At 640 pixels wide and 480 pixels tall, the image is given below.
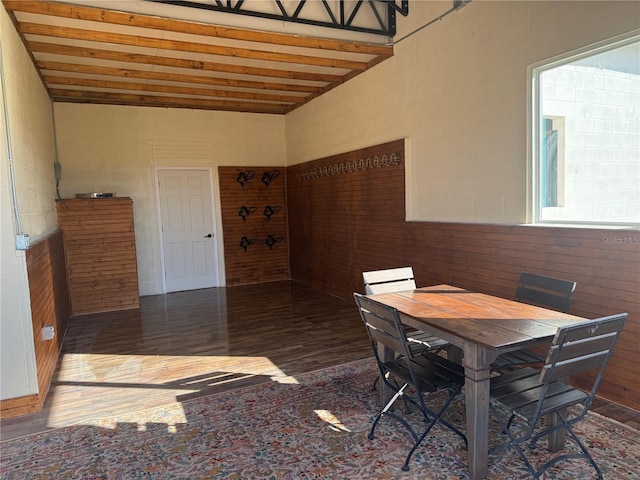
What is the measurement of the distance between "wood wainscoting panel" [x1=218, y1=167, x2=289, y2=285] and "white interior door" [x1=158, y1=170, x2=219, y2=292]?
0.28 metres

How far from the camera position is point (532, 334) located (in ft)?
6.97

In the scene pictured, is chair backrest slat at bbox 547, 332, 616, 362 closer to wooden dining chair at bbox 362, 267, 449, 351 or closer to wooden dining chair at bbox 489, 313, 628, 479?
wooden dining chair at bbox 489, 313, 628, 479

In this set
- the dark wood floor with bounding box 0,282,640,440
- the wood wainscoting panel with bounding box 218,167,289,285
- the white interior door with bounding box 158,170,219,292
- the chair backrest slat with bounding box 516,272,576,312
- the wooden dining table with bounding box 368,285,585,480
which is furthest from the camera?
the wood wainscoting panel with bounding box 218,167,289,285

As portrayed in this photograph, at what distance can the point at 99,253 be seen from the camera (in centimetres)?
609

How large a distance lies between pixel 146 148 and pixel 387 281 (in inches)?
215

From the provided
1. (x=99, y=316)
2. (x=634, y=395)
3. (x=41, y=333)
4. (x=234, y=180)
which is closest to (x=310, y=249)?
(x=234, y=180)

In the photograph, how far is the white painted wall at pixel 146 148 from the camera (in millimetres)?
6746

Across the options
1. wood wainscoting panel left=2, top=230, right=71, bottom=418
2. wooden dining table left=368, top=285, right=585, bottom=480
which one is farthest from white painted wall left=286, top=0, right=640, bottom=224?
wood wainscoting panel left=2, top=230, right=71, bottom=418

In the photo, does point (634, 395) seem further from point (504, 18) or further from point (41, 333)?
point (41, 333)

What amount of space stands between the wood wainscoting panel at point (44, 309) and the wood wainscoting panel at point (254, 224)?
3.06 metres

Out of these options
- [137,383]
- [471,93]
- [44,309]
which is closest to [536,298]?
[471,93]

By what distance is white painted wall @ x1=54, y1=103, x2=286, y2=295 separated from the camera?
22.1ft

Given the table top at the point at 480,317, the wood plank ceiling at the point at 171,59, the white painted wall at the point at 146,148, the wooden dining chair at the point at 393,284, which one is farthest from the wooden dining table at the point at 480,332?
the white painted wall at the point at 146,148

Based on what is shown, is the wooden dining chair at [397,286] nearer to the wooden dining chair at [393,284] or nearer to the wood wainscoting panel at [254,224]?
the wooden dining chair at [393,284]
